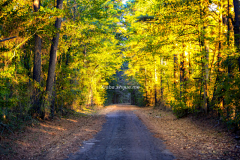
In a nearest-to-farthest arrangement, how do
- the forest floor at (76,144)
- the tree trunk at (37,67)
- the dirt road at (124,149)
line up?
the dirt road at (124,149) < the forest floor at (76,144) < the tree trunk at (37,67)

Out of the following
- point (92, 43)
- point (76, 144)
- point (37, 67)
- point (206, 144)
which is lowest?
point (76, 144)

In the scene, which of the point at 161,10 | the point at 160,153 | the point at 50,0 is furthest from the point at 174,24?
the point at 50,0

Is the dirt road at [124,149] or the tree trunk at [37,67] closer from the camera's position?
the dirt road at [124,149]

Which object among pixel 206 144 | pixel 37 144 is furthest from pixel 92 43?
pixel 206 144

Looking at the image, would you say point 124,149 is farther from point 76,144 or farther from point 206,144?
point 206,144

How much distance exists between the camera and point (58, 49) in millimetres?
14641

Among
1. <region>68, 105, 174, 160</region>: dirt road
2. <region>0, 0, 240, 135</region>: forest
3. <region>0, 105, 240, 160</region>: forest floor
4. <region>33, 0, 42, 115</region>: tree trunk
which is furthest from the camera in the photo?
<region>33, 0, 42, 115</region>: tree trunk

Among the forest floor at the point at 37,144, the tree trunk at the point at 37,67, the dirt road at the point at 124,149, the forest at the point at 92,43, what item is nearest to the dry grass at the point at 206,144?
the dirt road at the point at 124,149

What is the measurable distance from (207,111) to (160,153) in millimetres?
7137

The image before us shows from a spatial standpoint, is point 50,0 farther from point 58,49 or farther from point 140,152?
point 140,152

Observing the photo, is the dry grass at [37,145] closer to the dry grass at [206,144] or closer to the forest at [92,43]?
the forest at [92,43]

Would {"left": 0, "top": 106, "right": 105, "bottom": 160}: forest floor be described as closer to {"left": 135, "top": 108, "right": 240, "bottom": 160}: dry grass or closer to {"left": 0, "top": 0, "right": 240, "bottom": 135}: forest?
{"left": 0, "top": 0, "right": 240, "bottom": 135}: forest

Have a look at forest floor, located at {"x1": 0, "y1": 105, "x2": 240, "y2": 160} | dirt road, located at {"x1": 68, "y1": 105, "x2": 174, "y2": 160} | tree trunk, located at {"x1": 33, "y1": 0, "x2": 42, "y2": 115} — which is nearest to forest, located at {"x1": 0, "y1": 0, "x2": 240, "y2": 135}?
tree trunk, located at {"x1": 33, "y1": 0, "x2": 42, "y2": 115}

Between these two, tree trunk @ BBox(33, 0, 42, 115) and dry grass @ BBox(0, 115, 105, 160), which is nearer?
dry grass @ BBox(0, 115, 105, 160)
